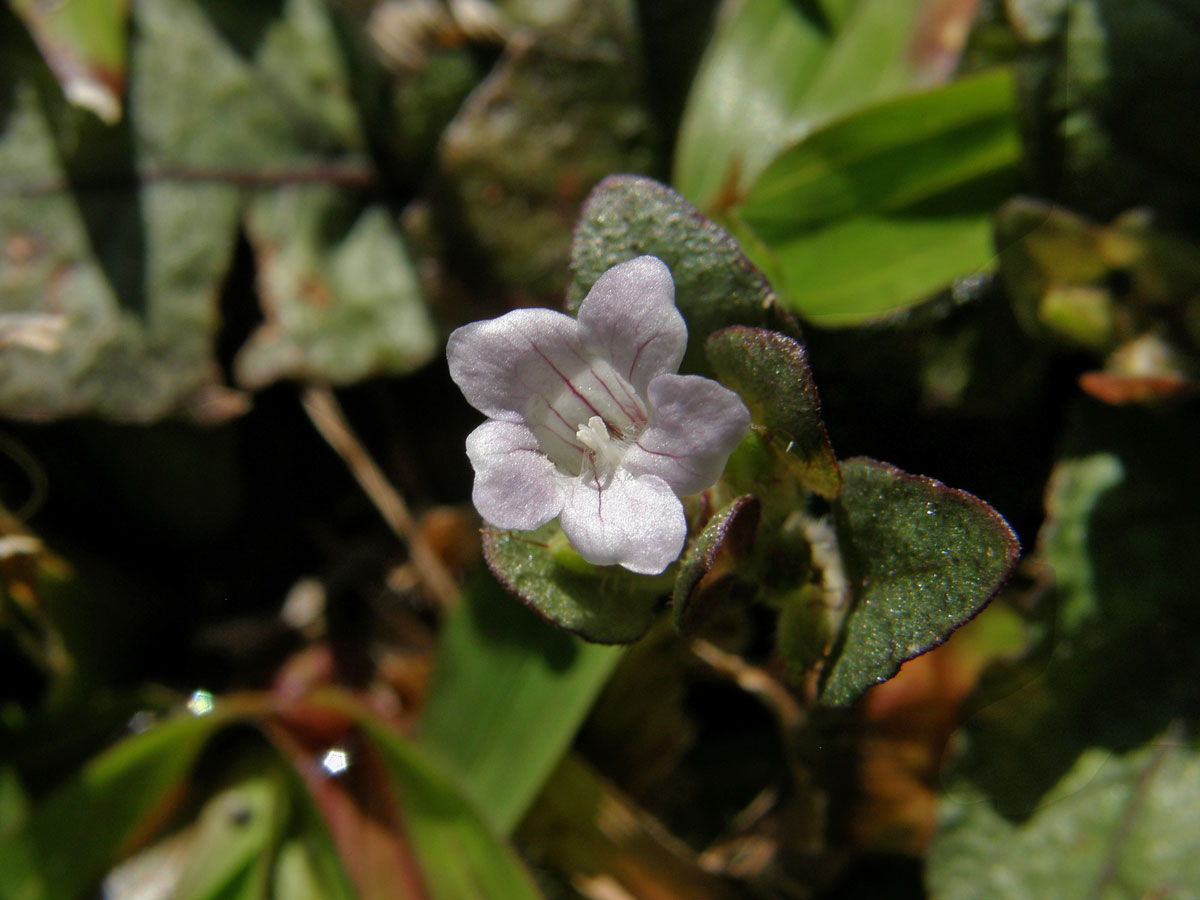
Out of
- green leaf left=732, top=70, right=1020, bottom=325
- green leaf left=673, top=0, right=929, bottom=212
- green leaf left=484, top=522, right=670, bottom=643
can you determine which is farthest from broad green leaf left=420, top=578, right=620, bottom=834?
green leaf left=673, top=0, right=929, bottom=212

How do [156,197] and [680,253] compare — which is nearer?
[680,253]

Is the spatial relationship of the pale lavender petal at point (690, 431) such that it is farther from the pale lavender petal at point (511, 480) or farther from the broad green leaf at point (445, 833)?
the broad green leaf at point (445, 833)

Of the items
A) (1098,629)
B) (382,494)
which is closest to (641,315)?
(1098,629)

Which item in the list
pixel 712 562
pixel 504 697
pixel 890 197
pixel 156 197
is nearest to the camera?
pixel 712 562

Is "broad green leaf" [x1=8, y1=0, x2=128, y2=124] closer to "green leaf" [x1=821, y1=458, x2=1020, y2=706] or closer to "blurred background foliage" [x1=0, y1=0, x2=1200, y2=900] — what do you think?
"blurred background foliage" [x1=0, y1=0, x2=1200, y2=900]

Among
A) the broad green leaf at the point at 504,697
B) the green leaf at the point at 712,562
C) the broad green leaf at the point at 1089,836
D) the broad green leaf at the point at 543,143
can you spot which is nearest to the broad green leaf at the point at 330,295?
the broad green leaf at the point at 543,143

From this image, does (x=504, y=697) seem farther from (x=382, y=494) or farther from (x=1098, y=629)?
(x=1098, y=629)

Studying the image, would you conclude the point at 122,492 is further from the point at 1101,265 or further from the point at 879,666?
the point at 1101,265
